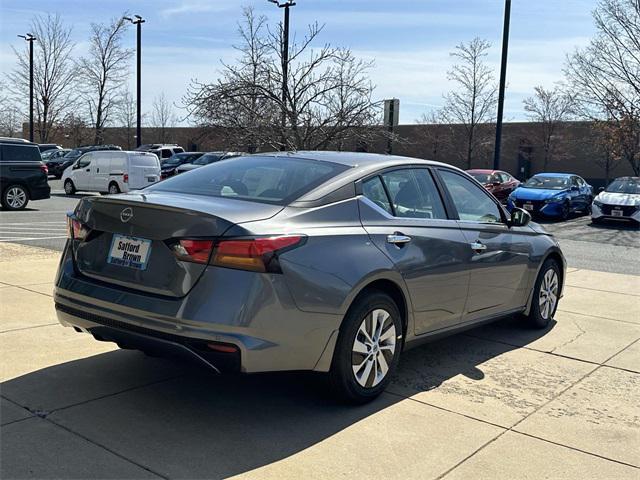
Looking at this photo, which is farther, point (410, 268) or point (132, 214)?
point (410, 268)

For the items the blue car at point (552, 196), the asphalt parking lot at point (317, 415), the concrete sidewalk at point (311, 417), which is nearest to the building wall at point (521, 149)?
the blue car at point (552, 196)

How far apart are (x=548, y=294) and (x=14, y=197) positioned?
581 inches

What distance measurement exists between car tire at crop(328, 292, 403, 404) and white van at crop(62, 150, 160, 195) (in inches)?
767

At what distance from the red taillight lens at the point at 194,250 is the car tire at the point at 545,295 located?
3.73m

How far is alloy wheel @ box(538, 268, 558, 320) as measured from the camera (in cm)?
637

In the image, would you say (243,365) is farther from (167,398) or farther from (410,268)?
(410,268)

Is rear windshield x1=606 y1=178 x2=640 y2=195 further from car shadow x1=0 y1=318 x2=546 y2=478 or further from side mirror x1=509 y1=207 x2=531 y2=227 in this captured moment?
car shadow x1=0 y1=318 x2=546 y2=478

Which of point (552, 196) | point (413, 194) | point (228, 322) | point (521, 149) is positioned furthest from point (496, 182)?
point (521, 149)

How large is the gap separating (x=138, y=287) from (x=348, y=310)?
1233 mm

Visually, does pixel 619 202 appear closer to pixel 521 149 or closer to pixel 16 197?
pixel 16 197

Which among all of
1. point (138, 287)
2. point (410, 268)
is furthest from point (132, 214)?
point (410, 268)

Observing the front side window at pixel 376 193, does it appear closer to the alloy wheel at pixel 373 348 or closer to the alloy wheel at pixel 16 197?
the alloy wheel at pixel 373 348

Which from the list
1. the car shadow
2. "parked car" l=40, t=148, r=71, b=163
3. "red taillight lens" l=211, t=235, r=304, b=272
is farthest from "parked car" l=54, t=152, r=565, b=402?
"parked car" l=40, t=148, r=71, b=163

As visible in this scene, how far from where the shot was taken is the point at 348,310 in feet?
13.2
